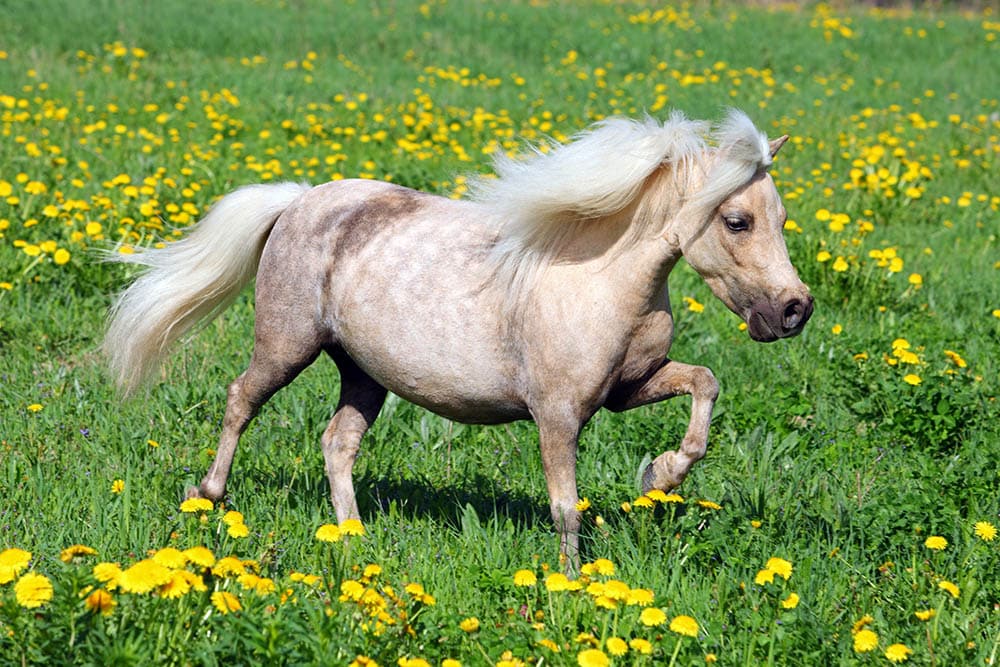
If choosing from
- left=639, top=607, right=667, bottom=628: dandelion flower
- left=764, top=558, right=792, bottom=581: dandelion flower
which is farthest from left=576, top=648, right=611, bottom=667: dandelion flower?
left=764, top=558, right=792, bottom=581: dandelion flower

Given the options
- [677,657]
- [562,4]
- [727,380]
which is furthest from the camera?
[562,4]

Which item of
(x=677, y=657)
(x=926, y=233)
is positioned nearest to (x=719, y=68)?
(x=926, y=233)

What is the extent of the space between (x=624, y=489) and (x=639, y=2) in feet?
65.6

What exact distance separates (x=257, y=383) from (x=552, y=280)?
1.36m

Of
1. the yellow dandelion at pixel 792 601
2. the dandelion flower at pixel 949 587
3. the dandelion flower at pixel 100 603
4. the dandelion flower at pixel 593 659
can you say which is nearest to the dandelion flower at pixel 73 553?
the dandelion flower at pixel 100 603

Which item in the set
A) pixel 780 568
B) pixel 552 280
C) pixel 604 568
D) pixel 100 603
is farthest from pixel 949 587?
pixel 100 603

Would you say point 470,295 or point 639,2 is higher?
point 470,295

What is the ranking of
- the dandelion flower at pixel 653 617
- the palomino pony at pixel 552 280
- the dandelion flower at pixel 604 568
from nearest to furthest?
the dandelion flower at pixel 653 617 < the dandelion flower at pixel 604 568 < the palomino pony at pixel 552 280

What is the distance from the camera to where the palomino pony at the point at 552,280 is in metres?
3.74

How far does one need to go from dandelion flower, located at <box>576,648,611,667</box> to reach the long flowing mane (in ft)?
4.67

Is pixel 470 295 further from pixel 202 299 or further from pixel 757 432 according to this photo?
pixel 757 432

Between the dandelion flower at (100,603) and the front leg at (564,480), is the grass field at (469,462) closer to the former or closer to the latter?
the dandelion flower at (100,603)

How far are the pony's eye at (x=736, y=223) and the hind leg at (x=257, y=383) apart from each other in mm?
1674

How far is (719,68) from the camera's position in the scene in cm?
1594
